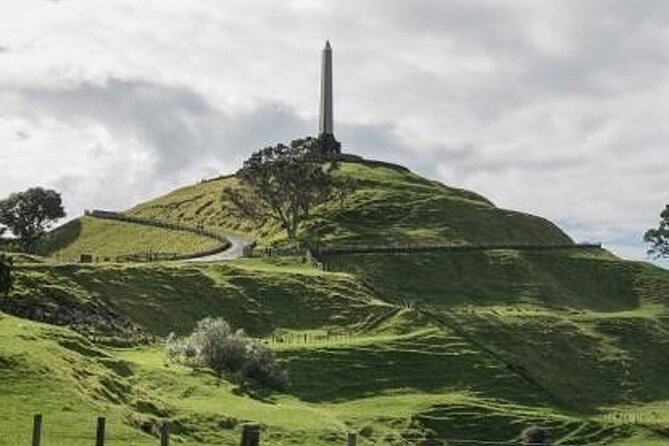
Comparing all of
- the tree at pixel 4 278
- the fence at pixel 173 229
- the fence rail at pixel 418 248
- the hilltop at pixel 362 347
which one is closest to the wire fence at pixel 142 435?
the hilltop at pixel 362 347

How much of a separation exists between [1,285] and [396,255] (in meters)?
76.8

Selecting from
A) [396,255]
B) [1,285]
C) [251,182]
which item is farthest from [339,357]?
[251,182]

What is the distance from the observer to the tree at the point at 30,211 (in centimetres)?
17662

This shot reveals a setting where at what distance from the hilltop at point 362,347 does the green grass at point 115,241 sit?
67.2ft

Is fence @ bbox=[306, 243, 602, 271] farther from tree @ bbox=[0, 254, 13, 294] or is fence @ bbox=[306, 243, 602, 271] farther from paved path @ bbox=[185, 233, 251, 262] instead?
tree @ bbox=[0, 254, 13, 294]

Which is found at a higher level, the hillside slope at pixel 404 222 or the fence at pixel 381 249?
the hillside slope at pixel 404 222

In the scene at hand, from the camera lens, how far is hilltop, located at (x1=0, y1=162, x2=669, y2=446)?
195ft

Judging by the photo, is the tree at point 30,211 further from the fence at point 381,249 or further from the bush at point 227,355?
the bush at point 227,355

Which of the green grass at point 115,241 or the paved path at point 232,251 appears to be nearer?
the paved path at point 232,251

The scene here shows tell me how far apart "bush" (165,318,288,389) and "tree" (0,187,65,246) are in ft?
329

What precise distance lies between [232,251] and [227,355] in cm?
6940

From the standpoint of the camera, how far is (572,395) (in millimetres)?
102625

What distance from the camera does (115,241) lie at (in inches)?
7092

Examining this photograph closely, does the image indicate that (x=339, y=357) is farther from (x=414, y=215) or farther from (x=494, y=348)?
(x=414, y=215)
